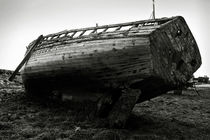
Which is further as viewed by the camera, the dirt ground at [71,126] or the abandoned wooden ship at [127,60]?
the abandoned wooden ship at [127,60]

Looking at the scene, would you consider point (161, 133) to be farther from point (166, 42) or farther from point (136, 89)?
point (166, 42)

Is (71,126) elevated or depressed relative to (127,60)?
depressed

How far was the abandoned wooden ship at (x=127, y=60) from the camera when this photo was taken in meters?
6.57

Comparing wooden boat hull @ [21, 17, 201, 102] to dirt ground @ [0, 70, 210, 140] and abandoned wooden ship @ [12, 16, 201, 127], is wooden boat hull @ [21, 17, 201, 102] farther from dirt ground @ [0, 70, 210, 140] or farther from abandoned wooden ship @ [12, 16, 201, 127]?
dirt ground @ [0, 70, 210, 140]

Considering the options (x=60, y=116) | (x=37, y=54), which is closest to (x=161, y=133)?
(x=60, y=116)

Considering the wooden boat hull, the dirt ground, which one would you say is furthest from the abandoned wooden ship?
the dirt ground

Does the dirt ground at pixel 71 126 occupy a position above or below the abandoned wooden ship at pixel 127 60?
below

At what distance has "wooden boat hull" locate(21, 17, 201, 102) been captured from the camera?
6.55 meters

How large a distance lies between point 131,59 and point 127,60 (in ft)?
0.43

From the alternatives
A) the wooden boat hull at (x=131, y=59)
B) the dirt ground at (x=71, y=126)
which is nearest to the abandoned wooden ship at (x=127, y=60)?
the wooden boat hull at (x=131, y=59)

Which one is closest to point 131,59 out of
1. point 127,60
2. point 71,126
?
point 127,60

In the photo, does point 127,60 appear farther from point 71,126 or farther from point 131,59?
point 71,126

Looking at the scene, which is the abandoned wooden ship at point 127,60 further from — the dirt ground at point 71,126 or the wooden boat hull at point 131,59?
the dirt ground at point 71,126

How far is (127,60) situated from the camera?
6.71 metres
